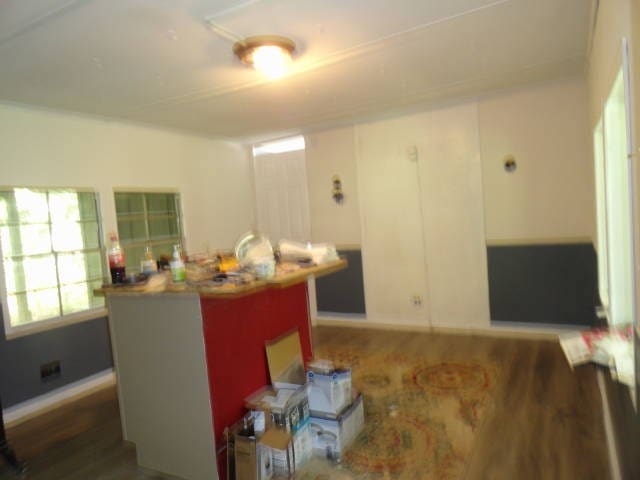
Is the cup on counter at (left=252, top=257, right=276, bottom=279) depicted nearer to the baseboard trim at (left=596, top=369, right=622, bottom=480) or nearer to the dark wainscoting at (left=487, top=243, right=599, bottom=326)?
the baseboard trim at (left=596, top=369, right=622, bottom=480)

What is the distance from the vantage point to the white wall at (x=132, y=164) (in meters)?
3.33

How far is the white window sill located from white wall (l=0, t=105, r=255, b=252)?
2.65 feet

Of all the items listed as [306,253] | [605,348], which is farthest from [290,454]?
[605,348]

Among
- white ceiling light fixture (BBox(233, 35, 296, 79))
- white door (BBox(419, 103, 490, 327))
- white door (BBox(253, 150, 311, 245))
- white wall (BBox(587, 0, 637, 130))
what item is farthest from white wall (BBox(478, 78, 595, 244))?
white ceiling light fixture (BBox(233, 35, 296, 79))

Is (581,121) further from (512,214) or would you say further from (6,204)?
(6,204)

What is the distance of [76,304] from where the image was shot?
3.72m

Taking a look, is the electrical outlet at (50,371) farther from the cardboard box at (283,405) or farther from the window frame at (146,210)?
the cardboard box at (283,405)

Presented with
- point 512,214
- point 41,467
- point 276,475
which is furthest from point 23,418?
point 512,214

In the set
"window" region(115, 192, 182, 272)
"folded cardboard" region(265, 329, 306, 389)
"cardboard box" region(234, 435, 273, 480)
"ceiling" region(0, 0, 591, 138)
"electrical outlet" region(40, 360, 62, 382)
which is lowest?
"cardboard box" region(234, 435, 273, 480)

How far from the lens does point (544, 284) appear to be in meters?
4.09

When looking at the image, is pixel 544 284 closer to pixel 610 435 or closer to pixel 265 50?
pixel 610 435

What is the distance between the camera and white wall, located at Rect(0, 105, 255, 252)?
3330 millimetres

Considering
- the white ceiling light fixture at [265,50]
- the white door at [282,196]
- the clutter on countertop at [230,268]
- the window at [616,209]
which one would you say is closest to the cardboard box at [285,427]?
the clutter on countertop at [230,268]

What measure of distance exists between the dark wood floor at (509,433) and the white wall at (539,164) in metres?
1.20
